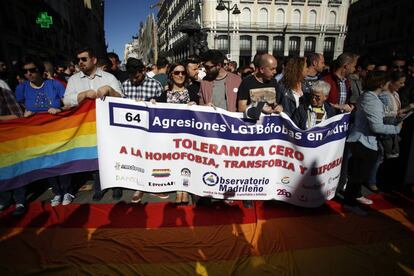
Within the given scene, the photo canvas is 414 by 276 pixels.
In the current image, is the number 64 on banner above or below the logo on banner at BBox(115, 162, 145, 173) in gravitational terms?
above

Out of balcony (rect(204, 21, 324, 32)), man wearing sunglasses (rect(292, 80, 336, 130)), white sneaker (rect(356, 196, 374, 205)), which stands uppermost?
balcony (rect(204, 21, 324, 32))

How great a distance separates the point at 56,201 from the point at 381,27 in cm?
5296

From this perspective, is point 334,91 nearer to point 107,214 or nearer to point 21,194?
point 107,214

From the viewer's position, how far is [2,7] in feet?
55.7

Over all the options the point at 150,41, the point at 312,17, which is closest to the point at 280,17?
the point at 312,17

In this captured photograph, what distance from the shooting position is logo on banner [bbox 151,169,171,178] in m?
3.43

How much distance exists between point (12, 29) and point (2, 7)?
145cm

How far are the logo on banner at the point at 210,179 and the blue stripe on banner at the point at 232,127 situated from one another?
513 millimetres

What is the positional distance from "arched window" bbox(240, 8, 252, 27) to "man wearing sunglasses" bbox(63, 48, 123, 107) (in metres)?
49.2

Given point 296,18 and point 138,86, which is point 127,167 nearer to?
point 138,86

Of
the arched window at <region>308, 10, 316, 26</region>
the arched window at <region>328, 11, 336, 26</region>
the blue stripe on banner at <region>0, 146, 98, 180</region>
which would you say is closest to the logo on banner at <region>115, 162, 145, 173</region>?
the blue stripe on banner at <region>0, 146, 98, 180</region>

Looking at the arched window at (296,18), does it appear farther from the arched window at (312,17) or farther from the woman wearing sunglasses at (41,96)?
the woman wearing sunglasses at (41,96)

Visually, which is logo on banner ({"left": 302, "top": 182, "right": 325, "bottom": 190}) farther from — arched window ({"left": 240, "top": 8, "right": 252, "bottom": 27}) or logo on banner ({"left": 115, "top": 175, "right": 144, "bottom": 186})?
arched window ({"left": 240, "top": 8, "right": 252, "bottom": 27})

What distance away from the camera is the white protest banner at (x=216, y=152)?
3.24 m
